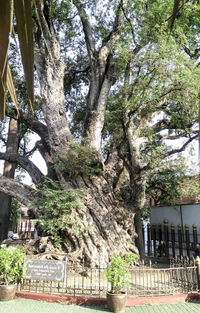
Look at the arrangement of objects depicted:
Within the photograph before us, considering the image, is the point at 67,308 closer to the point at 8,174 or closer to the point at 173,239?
→ the point at 173,239

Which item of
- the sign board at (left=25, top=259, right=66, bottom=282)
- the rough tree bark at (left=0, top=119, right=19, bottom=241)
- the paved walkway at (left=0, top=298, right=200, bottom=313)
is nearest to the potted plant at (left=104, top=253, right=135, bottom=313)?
the paved walkway at (left=0, top=298, right=200, bottom=313)

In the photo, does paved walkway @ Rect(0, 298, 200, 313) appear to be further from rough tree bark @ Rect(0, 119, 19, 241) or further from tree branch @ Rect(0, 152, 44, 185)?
rough tree bark @ Rect(0, 119, 19, 241)

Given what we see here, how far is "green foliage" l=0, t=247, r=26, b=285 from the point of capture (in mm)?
5268

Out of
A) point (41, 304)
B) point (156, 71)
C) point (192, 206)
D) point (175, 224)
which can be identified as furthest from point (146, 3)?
point (41, 304)

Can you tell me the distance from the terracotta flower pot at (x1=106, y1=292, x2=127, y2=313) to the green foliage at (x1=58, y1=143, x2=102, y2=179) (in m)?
4.35

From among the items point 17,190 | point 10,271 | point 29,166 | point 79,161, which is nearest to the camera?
point 10,271

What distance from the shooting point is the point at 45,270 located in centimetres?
548

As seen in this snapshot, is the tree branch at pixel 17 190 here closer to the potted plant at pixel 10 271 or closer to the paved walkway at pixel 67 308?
the potted plant at pixel 10 271

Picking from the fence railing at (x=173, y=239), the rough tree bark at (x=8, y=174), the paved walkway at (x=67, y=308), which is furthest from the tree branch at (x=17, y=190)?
the fence railing at (x=173, y=239)

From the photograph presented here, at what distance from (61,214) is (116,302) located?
3593mm

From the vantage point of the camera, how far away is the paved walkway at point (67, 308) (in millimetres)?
4754

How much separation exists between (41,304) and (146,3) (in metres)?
10.5

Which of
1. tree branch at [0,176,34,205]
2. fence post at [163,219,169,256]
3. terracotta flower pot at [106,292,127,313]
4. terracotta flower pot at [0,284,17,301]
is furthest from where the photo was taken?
fence post at [163,219,169,256]

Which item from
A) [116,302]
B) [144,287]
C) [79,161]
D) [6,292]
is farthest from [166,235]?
[6,292]
